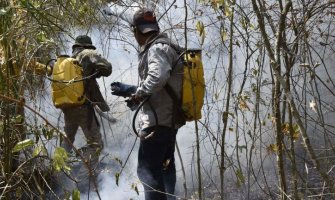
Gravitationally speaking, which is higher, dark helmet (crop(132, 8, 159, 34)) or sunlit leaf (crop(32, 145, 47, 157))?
dark helmet (crop(132, 8, 159, 34))

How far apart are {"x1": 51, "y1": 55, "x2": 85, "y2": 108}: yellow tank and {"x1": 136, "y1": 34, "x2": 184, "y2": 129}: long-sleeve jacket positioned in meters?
1.09

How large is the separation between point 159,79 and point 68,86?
146 cm

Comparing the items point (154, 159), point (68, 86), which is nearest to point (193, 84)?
point (154, 159)

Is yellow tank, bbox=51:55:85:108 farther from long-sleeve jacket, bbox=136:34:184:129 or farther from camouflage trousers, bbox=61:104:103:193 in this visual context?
long-sleeve jacket, bbox=136:34:184:129

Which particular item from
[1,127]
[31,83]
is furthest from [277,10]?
[1,127]

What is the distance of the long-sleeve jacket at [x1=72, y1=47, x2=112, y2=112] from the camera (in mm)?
4805

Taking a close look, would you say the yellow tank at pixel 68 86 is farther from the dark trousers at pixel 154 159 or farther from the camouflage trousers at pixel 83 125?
the dark trousers at pixel 154 159

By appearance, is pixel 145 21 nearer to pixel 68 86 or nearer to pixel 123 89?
pixel 123 89

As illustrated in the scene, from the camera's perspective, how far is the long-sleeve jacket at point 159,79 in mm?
3295

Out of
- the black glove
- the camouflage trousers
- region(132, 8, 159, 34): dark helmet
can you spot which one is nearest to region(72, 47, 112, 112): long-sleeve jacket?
the camouflage trousers

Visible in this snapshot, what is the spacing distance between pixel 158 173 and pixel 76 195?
1289 millimetres

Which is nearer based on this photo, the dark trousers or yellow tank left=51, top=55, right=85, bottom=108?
the dark trousers

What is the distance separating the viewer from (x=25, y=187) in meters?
2.79

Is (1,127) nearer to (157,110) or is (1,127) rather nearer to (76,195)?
(76,195)
